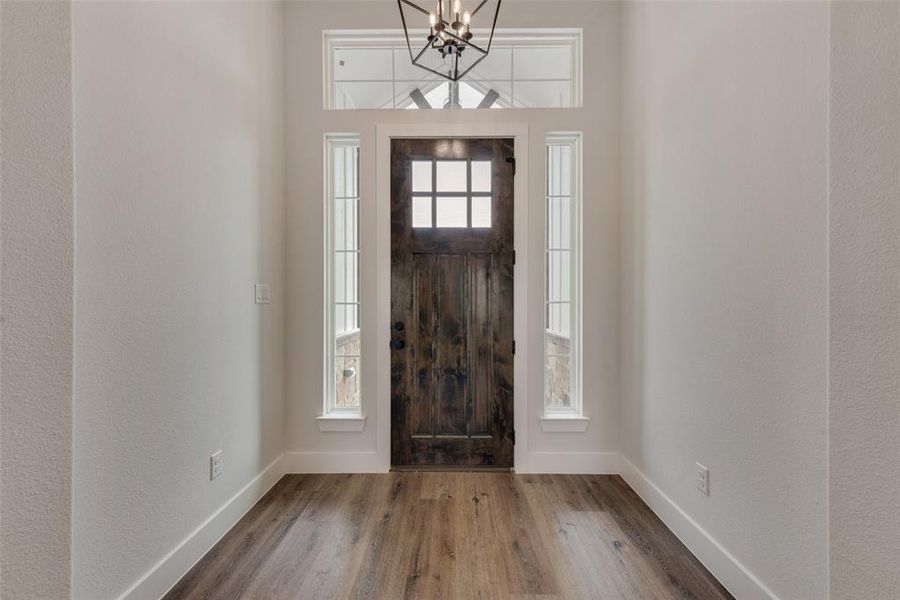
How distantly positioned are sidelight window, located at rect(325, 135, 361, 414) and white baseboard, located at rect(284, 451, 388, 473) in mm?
301

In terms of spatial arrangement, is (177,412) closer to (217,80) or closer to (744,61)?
(217,80)

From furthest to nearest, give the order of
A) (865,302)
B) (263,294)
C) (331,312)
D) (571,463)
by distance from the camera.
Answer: (331,312), (571,463), (263,294), (865,302)

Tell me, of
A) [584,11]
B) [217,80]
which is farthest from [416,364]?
[584,11]

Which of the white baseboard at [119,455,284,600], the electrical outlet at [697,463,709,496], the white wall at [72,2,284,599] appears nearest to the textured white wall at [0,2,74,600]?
the white wall at [72,2,284,599]

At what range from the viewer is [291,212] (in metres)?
2.68

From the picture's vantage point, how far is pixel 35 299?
0.90 metres

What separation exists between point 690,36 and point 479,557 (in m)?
2.62

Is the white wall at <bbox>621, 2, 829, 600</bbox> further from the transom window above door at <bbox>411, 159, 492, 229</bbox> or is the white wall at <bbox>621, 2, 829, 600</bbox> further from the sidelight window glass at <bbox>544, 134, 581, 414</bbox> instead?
the transom window above door at <bbox>411, 159, 492, 229</bbox>

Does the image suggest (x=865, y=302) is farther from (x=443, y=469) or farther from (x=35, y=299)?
(x=443, y=469)

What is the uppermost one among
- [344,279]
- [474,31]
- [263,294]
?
[474,31]

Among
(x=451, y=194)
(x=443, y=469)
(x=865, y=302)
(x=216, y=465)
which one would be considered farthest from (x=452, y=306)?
(x=865, y=302)

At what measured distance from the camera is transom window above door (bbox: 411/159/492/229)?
106 inches

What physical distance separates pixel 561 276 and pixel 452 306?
0.81 m

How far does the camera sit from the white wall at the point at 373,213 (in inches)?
105
